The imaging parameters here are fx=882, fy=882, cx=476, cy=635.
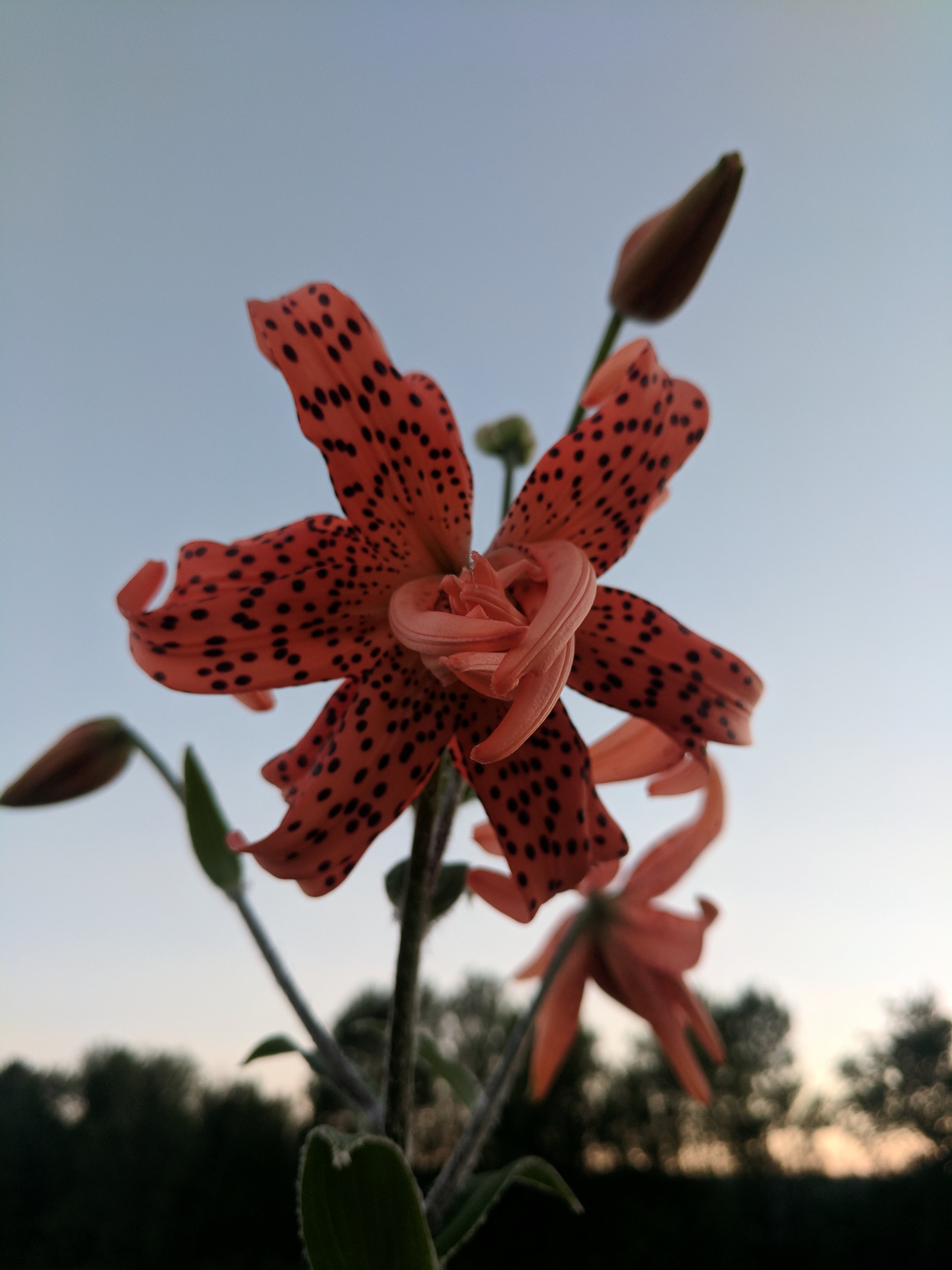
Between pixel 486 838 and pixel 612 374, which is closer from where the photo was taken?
pixel 612 374

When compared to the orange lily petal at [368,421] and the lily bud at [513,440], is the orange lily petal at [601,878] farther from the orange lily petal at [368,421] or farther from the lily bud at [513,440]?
the lily bud at [513,440]

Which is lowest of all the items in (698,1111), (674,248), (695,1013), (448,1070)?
(698,1111)

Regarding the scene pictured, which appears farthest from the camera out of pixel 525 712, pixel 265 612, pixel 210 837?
pixel 210 837

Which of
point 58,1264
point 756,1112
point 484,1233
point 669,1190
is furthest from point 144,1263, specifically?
point 756,1112

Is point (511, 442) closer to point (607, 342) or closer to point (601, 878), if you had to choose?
point (607, 342)

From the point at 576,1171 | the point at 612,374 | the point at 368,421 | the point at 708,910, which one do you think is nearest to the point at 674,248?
the point at 612,374

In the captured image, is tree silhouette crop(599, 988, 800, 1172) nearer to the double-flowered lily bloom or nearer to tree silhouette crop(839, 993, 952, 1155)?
tree silhouette crop(839, 993, 952, 1155)

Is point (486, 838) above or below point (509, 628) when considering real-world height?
below
